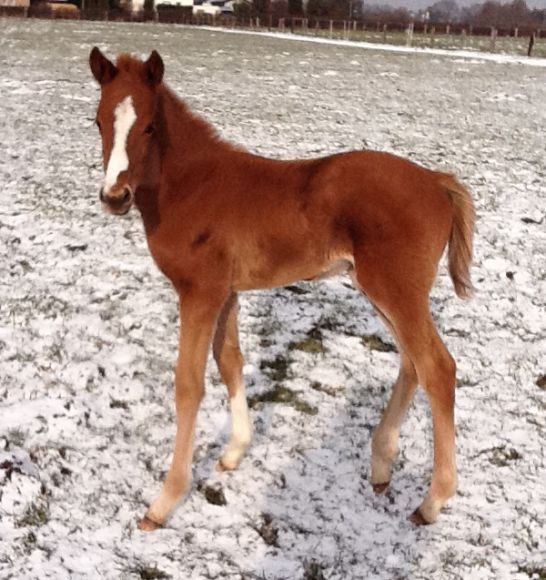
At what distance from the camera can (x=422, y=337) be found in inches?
121

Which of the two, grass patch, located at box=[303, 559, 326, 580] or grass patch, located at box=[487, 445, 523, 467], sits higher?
grass patch, located at box=[487, 445, 523, 467]

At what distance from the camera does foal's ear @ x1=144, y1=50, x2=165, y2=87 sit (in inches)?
114

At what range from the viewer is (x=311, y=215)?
3145mm

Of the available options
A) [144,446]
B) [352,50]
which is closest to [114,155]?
[144,446]

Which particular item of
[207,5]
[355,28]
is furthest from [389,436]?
[207,5]

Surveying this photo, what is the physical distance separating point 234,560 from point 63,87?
40.0 feet

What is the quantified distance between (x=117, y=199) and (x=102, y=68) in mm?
608

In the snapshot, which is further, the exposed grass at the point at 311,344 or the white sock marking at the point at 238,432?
the exposed grass at the point at 311,344

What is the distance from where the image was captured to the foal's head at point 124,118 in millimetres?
2801

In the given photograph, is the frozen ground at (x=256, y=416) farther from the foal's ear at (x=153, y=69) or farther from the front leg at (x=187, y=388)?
the foal's ear at (x=153, y=69)

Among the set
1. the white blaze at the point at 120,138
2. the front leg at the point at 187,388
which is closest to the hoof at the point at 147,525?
the front leg at the point at 187,388

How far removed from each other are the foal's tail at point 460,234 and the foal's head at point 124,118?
4.76 feet

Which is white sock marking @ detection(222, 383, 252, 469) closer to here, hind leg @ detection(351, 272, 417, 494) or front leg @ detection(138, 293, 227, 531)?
front leg @ detection(138, 293, 227, 531)

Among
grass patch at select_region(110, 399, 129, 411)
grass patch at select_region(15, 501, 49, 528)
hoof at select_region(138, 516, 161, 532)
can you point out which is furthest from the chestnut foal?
grass patch at select_region(110, 399, 129, 411)
